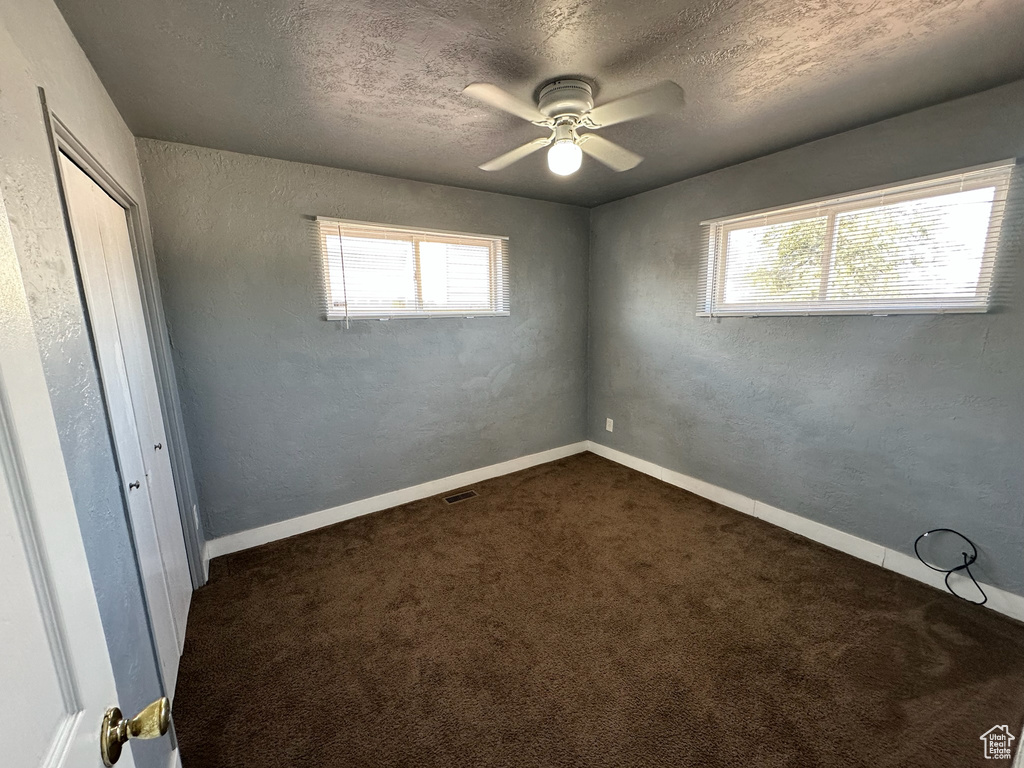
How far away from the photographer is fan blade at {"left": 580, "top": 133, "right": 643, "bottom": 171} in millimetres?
1823

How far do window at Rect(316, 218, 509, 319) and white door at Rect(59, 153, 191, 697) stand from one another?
0.99m

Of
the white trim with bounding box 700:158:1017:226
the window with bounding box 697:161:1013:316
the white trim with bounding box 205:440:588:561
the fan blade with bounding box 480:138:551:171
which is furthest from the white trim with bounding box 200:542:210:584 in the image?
the white trim with bounding box 700:158:1017:226

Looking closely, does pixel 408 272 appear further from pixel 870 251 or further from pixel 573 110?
pixel 870 251

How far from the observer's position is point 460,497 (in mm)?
3219

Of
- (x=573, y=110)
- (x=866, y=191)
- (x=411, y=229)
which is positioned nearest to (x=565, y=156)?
(x=573, y=110)

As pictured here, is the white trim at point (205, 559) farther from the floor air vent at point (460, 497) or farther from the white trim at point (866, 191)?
the white trim at point (866, 191)

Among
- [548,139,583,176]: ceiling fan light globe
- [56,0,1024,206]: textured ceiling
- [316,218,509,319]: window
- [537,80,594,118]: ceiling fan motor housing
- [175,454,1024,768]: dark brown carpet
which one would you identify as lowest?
[175,454,1024,768]: dark brown carpet

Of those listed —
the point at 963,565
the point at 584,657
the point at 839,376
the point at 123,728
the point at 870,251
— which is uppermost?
the point at 870,251

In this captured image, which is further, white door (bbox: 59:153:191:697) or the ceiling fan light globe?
the ceiling fan light globe

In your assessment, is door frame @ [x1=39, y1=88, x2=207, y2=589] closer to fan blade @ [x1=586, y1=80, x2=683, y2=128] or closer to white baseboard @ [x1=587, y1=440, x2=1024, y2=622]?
fan blade @ [x1=586, y1=80, x2=683, y2=128]

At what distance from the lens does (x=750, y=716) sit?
1.48m

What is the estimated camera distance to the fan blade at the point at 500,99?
1.38 metres

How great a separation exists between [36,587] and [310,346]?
2.32m

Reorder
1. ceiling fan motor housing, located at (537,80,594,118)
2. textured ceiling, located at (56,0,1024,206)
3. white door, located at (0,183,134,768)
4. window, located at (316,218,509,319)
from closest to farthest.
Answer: white door, located at (0,183,134,768), textured ceiling, located at (56,0,1024,206), ceiling fan motor housing, located at (537,80,594,118), window, located at (316,218,509,319)
